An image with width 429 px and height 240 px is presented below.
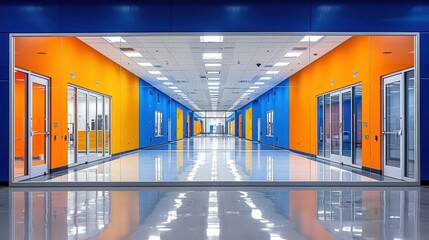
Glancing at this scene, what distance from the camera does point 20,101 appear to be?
30.9ft

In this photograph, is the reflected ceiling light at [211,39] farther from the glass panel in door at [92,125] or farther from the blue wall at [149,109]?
the glass panel in door at [92,125]

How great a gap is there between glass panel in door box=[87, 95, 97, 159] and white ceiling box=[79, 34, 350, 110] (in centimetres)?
169

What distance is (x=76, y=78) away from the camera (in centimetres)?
1099

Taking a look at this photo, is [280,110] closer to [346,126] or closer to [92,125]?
[346,126]

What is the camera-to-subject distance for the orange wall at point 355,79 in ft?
28.0

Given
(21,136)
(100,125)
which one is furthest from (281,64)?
(21,136)

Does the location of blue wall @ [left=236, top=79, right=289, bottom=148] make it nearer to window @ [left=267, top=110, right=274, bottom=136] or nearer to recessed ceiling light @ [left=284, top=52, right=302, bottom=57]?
window @ [left=267, top=110, right=274, bottom=136]

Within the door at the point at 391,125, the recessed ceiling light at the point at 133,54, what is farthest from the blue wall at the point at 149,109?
the door at the point at 391,125

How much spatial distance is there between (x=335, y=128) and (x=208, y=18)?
7.19 metres

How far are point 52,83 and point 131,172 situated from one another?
3.15 m

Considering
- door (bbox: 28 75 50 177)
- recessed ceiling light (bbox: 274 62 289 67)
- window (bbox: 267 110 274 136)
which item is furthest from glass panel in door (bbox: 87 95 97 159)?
window (bbox: 267 110 274 136)

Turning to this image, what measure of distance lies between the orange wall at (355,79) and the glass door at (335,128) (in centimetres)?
47

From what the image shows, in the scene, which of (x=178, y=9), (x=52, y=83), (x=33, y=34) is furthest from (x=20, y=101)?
(x=178, y=9)

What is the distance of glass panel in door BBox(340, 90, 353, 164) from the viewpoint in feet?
37.5
